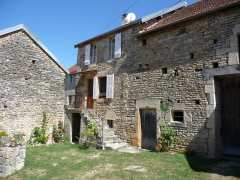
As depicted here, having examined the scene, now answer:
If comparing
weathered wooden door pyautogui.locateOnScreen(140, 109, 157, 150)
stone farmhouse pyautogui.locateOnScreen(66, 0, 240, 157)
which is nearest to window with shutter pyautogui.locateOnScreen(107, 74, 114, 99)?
stone farmhouse pyautogui.locateOnScreen(66, 0, 240, 157)

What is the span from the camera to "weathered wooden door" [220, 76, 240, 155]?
9.23 m

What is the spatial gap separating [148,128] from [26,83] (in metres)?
7.21

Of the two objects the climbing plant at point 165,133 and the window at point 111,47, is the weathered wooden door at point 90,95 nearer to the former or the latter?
the window at point 111,47

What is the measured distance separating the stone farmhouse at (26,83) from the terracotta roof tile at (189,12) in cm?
625

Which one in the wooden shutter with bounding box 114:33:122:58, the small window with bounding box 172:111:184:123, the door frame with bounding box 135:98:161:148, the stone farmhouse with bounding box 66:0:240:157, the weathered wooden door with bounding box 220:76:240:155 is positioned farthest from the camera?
the wooden shutter with bounding box 114:33:122:58

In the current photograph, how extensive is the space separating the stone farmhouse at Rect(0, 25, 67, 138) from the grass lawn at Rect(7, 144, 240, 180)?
359cm

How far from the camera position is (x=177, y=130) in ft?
31.3

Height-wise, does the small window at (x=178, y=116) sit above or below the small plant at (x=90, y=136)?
above

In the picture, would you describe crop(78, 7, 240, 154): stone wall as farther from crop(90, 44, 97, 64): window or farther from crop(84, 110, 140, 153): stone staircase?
crop(90, 44, 97, 64): window

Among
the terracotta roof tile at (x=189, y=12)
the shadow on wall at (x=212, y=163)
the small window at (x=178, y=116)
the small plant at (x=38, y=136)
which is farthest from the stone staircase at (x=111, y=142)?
the terracotta roof tile at (x=189, y=12)

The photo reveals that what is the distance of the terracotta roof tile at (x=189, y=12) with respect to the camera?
8.99m

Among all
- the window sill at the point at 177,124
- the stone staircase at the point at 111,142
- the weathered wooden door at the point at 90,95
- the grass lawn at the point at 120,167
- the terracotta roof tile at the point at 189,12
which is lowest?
the grass lawn at the point at 120,167

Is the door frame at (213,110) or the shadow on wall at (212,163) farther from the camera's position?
the door frame at (213,110)

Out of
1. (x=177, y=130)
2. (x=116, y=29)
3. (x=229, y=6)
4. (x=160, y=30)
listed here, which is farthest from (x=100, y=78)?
(x=229, y=6)
